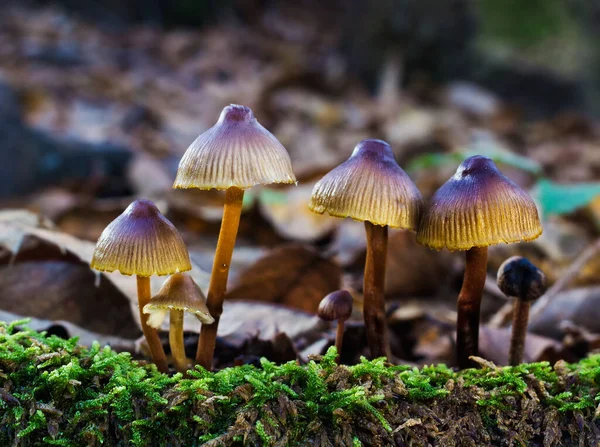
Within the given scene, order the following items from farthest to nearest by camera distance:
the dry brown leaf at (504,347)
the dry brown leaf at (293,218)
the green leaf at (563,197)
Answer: the dry brown leaf at (293,218), the green leaf at (563,197), the dry brown leaf at (504,347)

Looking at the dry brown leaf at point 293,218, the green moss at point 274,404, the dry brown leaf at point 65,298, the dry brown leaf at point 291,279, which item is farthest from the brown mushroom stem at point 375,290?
the dry brown leaf at point 293,218

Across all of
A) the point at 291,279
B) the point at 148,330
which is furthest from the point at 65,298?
the point at 291,279

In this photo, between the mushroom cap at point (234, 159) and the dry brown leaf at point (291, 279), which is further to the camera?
the dry brown leaf at point (291, 279)

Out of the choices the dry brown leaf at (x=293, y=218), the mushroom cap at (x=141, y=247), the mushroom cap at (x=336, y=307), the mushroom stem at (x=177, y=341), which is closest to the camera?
the mushroom cap at (x=141, y=247)

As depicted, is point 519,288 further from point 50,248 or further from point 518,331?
point 50,248

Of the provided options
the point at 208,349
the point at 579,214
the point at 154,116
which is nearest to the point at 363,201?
the point at 208,349

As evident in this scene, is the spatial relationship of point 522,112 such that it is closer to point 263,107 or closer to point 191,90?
point 263,107

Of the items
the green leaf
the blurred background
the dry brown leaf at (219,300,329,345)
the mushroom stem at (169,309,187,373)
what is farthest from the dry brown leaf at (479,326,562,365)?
the green leaf

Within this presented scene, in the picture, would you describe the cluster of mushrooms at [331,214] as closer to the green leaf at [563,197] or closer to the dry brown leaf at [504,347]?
the dry brown leaf at [504,347]
